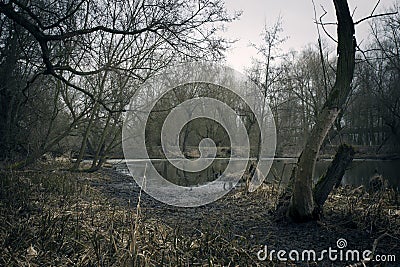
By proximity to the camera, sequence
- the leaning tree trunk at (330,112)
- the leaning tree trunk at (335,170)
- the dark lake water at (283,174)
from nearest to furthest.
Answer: the leaning tree trunk at (330,112), the leaning tree trunk at (335,170), the dark lake water at (283,174)

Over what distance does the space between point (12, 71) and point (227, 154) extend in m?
21.3

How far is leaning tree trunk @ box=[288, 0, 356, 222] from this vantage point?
5.98 m

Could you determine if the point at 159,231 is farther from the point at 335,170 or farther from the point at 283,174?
the point at 283,174

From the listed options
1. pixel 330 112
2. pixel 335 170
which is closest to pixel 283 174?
pixel 335 170

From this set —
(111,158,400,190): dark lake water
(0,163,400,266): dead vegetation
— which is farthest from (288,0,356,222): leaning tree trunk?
(111,158,400,190): dark lake water

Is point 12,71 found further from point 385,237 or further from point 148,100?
point 385,237

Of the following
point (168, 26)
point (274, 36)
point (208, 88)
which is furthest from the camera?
point (208, 88)

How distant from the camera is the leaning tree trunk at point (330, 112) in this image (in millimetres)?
5984

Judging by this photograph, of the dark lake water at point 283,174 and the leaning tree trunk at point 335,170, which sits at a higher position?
the leaning tree trunk at point 335,170

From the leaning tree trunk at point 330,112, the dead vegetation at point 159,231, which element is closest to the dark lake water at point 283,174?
the dead vegetation at point 159,231

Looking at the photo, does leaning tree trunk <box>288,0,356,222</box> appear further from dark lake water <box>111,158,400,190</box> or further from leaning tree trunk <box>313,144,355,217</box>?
dark lake water <box>111,158,400,190</box>

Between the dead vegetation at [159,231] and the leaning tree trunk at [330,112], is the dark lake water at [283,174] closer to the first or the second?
the dead vegetation at [159,231]

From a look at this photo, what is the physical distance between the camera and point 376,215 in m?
5.61

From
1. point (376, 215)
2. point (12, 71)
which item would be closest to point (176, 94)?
point (12, 71)
